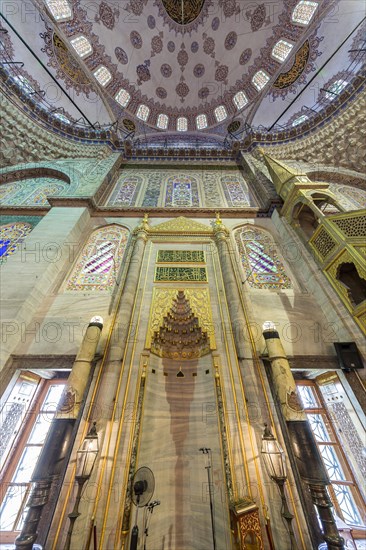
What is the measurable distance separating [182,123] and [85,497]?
53.7 feet

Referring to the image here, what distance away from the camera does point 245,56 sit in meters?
12.0

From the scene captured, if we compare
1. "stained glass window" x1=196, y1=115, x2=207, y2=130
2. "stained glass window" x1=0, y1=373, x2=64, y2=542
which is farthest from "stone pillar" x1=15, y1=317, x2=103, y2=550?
"stained glass window" x1=196, y1=115, x2=207, y2=130

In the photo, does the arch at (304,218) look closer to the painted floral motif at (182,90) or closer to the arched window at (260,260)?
the arched window at (260,260)

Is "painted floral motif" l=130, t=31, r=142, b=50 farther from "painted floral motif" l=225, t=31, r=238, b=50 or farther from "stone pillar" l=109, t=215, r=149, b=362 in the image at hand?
"stone pillar" l=109, t=215, r=149, b=362

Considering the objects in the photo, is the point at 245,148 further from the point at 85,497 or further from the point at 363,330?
the point at 85,497

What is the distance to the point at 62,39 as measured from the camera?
9.46 meters

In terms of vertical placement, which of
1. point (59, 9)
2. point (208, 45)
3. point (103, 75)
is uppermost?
point (208, 45)

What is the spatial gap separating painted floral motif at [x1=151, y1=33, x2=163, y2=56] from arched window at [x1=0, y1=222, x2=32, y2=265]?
44.1ft

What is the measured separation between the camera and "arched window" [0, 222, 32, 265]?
5375mm

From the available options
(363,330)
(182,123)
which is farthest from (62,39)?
(363,330)

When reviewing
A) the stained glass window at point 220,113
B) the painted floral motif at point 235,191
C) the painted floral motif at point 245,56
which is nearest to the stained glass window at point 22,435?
the painted floral motif at point 235,191

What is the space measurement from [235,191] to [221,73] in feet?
Answer: 33.5

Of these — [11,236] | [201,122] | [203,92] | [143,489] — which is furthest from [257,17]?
[143,489]

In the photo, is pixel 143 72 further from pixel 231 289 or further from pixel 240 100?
pixel 231 289
